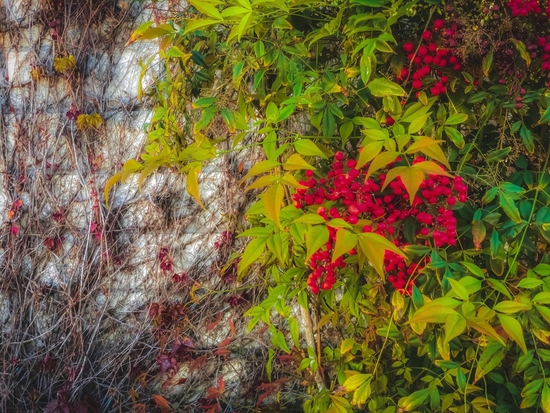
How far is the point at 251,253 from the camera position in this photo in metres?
0.92

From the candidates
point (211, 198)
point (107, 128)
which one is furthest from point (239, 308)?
point (107, 128)

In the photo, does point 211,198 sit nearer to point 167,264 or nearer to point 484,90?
point 167,264

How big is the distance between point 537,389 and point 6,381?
6.50 feet

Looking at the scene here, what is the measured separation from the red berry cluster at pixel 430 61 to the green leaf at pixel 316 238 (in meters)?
0.42

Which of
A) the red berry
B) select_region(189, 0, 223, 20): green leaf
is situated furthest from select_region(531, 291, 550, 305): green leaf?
select_region(189, 0, 223, 20): green leaf

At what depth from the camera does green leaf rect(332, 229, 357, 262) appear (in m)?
0.79

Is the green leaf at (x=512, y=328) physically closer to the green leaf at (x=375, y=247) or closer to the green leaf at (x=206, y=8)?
the green leaf at (x=375, y=247)

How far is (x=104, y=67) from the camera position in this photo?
81.1 inches

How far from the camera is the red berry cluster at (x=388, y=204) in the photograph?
3.17ft

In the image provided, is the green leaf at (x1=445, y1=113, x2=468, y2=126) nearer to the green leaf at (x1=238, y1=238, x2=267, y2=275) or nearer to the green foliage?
the green foliage

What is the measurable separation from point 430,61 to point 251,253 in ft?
1.85

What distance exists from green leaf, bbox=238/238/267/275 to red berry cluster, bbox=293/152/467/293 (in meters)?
0.14

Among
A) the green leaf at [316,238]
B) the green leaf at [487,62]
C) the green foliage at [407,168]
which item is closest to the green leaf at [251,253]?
the green foliage at [407,168]

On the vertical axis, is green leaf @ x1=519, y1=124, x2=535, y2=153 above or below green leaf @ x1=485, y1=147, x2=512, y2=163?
above
